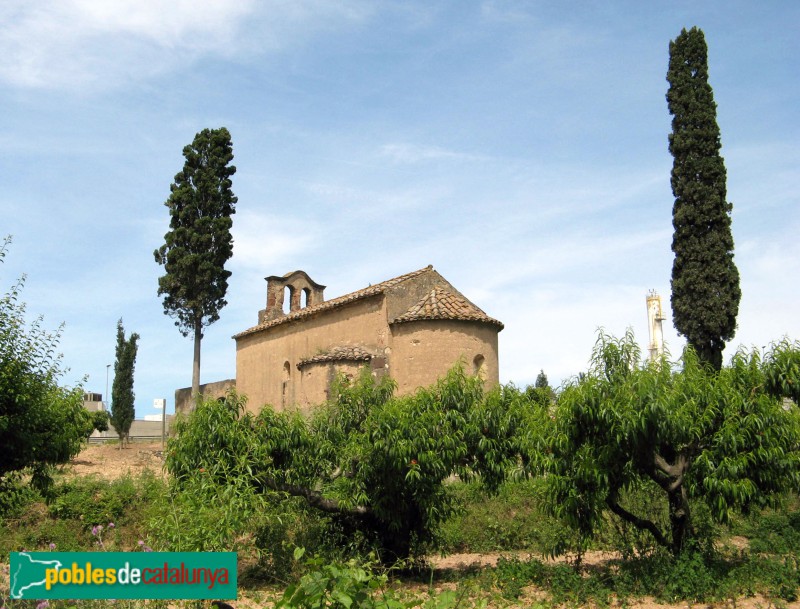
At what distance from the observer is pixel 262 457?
13.2 meters

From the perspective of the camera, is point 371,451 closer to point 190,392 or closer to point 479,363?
point 479,363

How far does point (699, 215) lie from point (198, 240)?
1840 centimetres

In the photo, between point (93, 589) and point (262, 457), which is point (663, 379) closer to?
point (262, 457)

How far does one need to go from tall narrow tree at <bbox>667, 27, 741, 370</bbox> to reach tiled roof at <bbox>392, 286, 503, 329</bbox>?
18.9 feet

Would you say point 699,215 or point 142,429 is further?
point 142,429

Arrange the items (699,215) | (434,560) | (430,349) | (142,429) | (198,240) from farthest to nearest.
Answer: (142,429)
(198,240)
(699,215)
(430,349)
(434,560)

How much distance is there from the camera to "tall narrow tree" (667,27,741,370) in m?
22.5

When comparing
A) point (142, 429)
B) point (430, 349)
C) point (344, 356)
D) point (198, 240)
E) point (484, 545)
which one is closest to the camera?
point (484, 545)

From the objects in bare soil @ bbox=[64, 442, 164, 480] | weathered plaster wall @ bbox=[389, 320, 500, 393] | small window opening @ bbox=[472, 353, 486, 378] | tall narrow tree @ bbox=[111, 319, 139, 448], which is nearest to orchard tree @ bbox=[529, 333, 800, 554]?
weathered plaster wall @ bbox=[389, 320, 500, 393]

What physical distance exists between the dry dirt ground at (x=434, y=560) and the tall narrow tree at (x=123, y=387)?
5.22 m

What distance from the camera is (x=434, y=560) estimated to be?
16297mm

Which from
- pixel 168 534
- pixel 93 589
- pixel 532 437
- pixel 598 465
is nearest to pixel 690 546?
pixel 598 465
